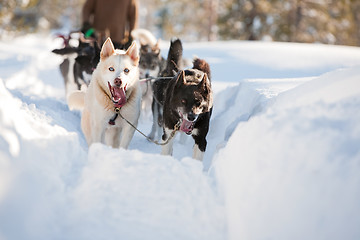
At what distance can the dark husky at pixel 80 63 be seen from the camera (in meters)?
5.17

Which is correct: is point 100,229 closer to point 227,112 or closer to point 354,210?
point 354,210

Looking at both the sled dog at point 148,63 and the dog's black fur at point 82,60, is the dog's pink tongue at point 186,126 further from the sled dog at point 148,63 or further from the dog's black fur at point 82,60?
the sled dog at point 148,63

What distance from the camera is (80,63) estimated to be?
5.40 meters

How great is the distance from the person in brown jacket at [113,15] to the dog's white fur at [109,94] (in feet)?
10.1

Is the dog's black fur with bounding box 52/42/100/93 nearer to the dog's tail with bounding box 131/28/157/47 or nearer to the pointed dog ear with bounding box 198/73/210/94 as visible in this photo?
the dog's tail with bounding box 131/28/157/47

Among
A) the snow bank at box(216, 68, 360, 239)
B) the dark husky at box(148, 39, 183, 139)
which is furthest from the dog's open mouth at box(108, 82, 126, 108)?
the snow bank at box(216, 68, 360, 239)

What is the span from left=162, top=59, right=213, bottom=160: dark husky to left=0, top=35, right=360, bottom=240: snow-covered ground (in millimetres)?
718

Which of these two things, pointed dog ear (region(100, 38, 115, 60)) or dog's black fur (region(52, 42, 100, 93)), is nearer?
pointed dog ear (region(100, 38, 115, 60))

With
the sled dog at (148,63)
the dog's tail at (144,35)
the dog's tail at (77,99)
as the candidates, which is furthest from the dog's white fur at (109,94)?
the dog's tail at (144,35)

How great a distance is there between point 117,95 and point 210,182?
52.6 inches

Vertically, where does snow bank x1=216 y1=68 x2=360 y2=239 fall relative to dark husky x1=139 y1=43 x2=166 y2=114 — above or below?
above

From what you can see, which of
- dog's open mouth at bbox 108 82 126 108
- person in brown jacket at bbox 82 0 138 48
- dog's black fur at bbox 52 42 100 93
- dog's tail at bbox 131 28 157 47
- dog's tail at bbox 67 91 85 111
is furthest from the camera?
person in brown jacket at bbox 82 0 138 48

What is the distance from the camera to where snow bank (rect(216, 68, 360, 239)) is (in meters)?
1.84

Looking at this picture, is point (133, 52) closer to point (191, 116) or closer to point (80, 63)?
point (191, 116)
